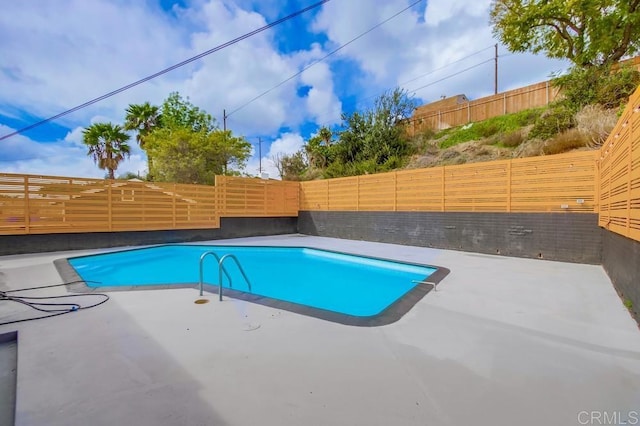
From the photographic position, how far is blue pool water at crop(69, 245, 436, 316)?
14.4ft

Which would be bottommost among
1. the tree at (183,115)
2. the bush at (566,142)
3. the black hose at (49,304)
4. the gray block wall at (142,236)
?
the black hose at (49,304)

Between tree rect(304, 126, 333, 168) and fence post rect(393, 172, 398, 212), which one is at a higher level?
tree rect(304, 126, 333, 168)

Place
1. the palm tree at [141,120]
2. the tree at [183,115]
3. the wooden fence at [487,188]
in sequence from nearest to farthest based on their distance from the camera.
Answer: the wooden fence at [487,188] < the palm tree at [141,120] < the tree at [183,115]

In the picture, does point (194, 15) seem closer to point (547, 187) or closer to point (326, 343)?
point (326, 343)

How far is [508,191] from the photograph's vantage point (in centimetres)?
661

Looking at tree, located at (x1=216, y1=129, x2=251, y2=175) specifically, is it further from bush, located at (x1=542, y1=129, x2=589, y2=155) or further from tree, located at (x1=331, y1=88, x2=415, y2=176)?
bush, located at (x1=542, y1=129, x2=589, y2=155)

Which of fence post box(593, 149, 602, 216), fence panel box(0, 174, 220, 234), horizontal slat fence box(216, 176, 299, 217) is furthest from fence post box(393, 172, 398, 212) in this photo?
fence panel box(0, 174, 220, 234)

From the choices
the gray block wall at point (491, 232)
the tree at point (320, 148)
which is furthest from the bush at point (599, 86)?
the tree at point (320, 148)

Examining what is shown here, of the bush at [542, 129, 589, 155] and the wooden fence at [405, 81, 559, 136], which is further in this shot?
the wooden fence at [405, 81, 559, 136]

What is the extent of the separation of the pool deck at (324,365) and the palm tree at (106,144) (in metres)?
16.4

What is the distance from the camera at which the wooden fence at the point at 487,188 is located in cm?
571

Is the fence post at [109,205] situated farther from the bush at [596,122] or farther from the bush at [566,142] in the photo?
the bush at [596,122]

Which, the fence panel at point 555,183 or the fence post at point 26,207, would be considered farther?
the fence post at point 26,207

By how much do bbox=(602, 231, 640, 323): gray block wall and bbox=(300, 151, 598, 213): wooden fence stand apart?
157cm
